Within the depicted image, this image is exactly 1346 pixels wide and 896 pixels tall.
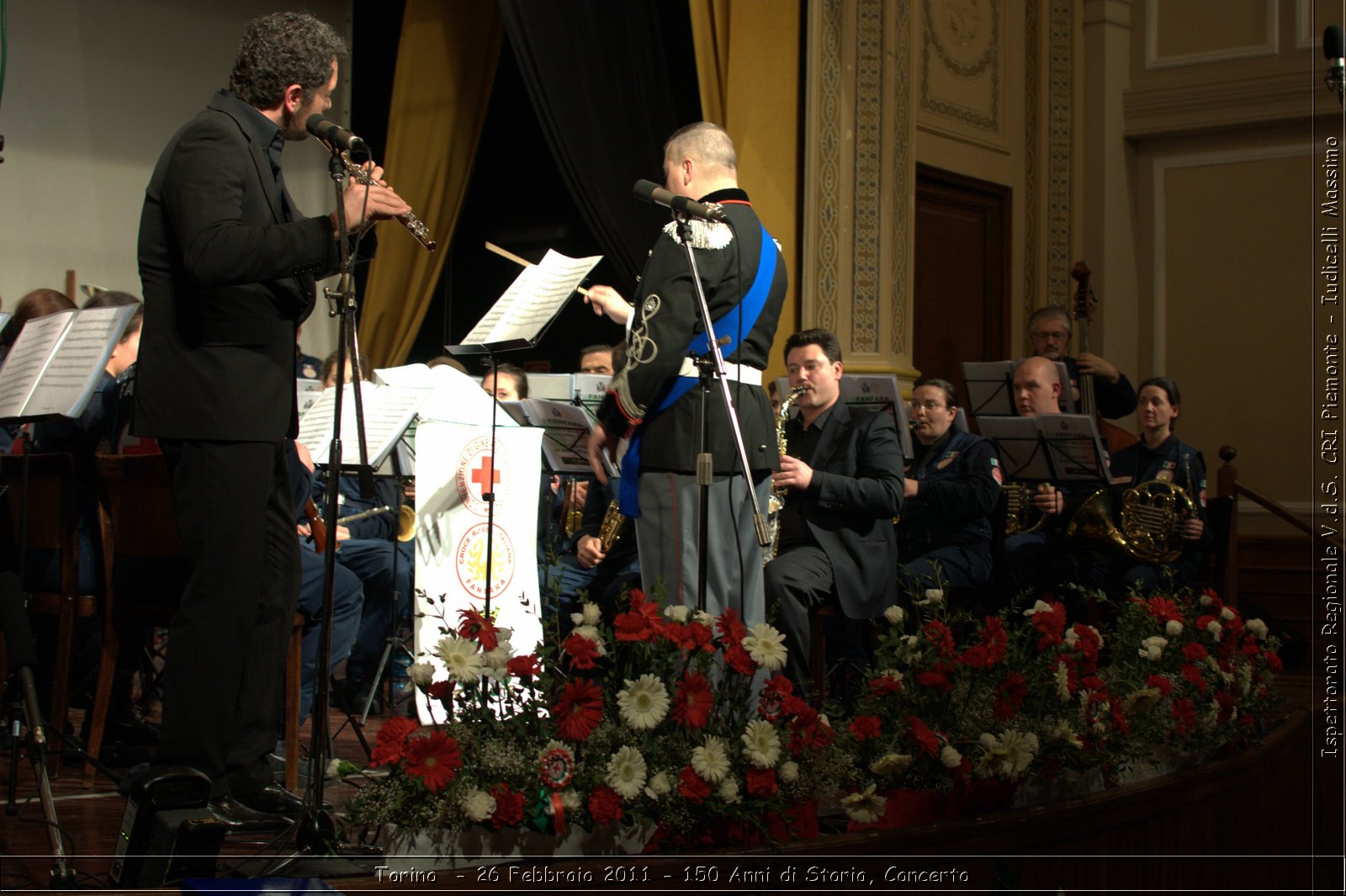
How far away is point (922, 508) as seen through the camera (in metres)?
5.05

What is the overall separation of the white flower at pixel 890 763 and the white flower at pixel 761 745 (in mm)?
314

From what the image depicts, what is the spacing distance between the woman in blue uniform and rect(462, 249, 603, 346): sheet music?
9.29 feet

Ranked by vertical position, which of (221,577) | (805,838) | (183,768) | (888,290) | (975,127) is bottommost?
(805,838)

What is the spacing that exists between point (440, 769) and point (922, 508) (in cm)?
314

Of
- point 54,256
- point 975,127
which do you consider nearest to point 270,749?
point 54,256

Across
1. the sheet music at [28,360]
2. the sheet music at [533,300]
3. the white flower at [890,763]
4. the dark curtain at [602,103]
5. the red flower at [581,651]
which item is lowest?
the white flower at [890,763]

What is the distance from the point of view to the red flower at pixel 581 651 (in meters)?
2.39

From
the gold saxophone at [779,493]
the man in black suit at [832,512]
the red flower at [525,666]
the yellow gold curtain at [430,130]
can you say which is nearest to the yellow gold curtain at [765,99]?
the yellow gold curtain at [430,130]

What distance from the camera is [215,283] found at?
261 centimetres

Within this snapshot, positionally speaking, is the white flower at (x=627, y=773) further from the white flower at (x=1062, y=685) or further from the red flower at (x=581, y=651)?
the white flower at (x=1062, y=685)

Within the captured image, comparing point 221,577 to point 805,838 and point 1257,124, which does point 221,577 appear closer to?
point 805,838

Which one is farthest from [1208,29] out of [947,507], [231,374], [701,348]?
[231,374]

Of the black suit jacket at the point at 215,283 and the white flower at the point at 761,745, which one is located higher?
the black suit jacket at the point at 215,283

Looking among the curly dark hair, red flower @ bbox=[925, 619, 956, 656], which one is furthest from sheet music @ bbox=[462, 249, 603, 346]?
red flower @ bbox=[925, 619, 956, 656]
